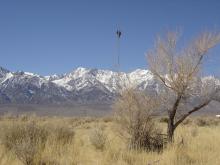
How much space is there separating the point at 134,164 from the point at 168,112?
382cm

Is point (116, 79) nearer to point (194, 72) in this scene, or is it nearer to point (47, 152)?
point (194, 72)

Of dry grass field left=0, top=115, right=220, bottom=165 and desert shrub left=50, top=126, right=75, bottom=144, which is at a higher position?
desert shrub left=50, top=126, right=75, bottom=144

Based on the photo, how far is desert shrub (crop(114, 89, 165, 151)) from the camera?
14.4 meters

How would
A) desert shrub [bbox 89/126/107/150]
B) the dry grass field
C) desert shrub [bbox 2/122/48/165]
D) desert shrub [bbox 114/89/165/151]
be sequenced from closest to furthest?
the dry grass field
desert shrub [bbox 2/122/48/165]
desert shrub [bbox 114/89/165/151]
desert shrub [bbox 89/126/107/150]

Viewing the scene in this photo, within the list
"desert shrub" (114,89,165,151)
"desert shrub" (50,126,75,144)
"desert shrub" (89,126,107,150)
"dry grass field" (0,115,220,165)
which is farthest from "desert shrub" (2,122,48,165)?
"desert shrub" (114,89,165,151)

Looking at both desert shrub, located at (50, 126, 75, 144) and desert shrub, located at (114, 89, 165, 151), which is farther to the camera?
desert shrub, located at (50, 126, 75, 144)

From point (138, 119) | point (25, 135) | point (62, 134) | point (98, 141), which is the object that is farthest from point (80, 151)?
point (62, 134)

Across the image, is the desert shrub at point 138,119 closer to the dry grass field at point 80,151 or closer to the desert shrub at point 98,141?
the dry grass field at point 80,151

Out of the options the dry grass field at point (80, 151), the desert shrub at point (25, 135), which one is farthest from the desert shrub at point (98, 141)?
the desert shrub at point (25, 135)

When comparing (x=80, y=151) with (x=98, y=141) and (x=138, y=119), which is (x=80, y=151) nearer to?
(x=98, y=141)

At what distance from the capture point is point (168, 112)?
14.9 m

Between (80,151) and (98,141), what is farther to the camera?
(98,141)

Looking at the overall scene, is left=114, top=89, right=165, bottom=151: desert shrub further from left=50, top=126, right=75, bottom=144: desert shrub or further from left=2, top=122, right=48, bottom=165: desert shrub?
left=2, top=122, right=48, bottom=165: desert shrub

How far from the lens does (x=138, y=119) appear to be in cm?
1440
